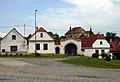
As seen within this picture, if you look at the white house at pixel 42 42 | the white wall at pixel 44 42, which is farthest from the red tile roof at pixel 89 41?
the white house at pixel 42 42

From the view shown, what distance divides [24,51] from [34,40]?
12.6ft

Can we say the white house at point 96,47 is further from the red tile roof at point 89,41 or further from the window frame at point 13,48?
the window frame at point 13,48

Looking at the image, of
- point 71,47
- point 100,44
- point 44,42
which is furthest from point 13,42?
point 100,44

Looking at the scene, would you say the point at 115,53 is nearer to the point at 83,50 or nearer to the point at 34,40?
the point at 83,50

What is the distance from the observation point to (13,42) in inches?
2886

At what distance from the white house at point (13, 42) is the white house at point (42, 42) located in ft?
7.35

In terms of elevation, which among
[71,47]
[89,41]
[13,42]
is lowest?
[71,47]

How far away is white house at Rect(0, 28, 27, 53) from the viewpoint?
72.9 m

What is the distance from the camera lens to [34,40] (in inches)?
2936

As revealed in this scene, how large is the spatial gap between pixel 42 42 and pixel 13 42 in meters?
6.83

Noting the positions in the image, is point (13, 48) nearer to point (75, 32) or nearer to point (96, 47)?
point (96, 47)

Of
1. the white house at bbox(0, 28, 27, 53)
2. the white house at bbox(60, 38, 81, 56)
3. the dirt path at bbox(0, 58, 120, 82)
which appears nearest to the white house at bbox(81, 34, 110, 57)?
the white house at bbox(60, 38, 81, 56)

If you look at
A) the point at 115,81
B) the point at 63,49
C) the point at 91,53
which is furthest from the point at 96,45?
the point at 115,81

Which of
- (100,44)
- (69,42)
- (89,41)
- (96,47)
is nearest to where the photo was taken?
(69,42)
